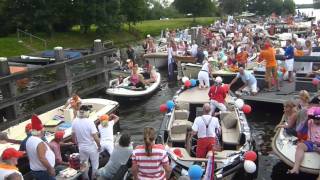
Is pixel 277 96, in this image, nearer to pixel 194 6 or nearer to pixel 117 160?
pixel 117 160

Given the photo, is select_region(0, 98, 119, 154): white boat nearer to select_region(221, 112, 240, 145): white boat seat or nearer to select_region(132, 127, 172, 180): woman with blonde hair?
select_region(221, 112, 240, 145): white boat seat

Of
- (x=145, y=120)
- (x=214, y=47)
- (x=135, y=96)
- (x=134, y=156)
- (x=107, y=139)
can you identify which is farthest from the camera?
(x=214, y=47)

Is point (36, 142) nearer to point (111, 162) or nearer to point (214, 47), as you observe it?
point (111, 162)

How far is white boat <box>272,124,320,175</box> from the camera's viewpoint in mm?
8766

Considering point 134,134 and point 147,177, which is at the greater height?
point 147,177

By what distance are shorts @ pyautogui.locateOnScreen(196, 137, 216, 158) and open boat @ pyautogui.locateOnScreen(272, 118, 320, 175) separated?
1738 millimetres

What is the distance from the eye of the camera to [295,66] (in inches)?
728

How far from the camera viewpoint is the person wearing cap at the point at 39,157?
760 centimetres

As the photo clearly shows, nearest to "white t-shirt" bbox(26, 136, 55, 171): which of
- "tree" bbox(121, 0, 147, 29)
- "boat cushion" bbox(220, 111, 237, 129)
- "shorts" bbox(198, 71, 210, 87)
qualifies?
"boat cushion" bbox(220, 111, 237, 129)

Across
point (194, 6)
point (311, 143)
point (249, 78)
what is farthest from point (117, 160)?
point (194, 6)

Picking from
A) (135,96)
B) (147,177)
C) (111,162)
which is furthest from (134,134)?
(147,177)

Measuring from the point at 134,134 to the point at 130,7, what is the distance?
34776mm

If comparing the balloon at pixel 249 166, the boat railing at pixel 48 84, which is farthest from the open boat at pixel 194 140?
the boat railing at pixel 48 84

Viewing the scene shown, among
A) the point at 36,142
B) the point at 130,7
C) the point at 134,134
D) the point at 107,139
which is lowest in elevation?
the point at 134,134
